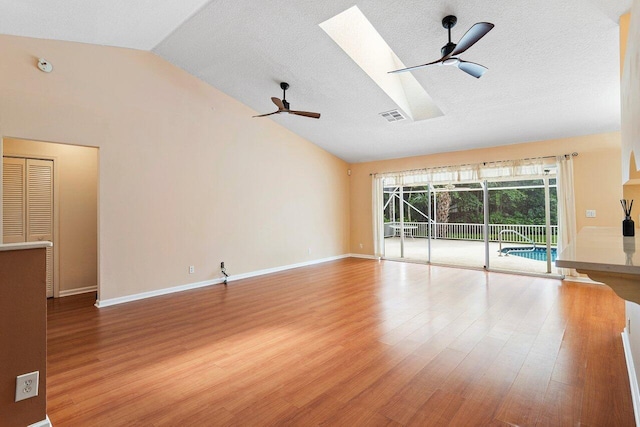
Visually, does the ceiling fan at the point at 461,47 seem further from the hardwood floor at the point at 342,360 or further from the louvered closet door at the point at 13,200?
the louvered closet door at the point at 13,200

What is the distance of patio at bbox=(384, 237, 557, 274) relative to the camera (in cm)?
660

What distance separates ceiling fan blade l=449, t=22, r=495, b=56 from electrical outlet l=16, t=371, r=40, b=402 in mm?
3771

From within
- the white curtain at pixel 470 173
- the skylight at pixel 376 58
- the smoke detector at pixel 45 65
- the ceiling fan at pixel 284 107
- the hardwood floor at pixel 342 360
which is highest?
the skylight at pixel 376 58

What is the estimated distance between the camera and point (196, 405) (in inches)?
78.6

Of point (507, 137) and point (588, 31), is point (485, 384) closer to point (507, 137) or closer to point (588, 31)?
point (588, 31)

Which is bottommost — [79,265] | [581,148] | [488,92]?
[79,265]

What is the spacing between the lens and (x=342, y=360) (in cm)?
259

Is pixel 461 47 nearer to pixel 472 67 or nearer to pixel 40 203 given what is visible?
pixel 472 67

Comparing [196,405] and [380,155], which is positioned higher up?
[380,155]

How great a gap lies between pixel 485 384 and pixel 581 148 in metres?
5.14

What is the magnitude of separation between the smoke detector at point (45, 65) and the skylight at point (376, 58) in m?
3.41

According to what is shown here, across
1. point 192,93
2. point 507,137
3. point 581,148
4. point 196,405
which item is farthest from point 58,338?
point 581,148

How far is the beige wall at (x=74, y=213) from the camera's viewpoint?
479 centimetres

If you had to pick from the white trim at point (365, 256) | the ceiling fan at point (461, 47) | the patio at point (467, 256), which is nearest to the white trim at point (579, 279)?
the patio at point (467, 256)
